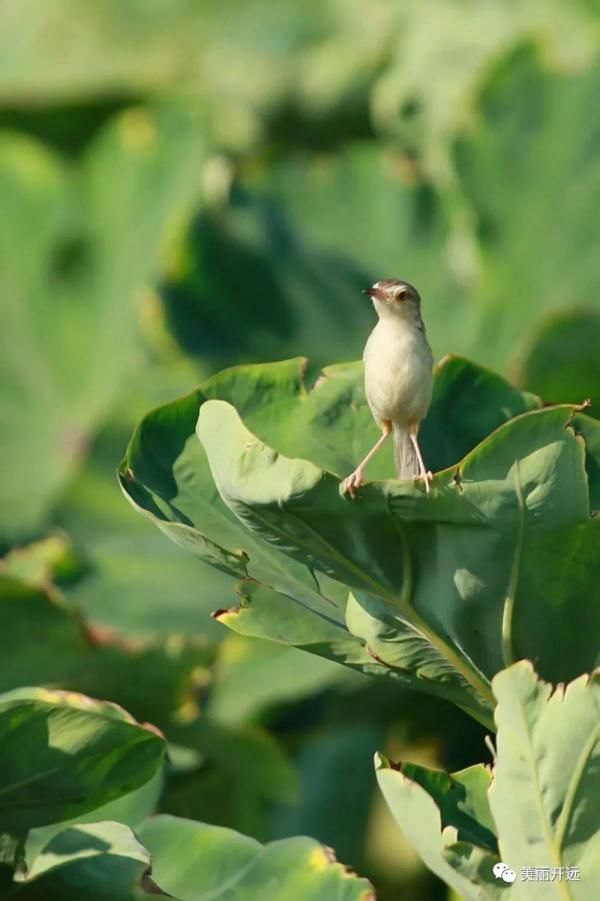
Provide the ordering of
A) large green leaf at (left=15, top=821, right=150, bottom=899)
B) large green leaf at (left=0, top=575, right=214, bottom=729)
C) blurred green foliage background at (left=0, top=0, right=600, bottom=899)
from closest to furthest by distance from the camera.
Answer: large green leaf at (left=15, top=821, right=150, bottom=899)
large green leaf at (left=0, top=575, right=214, bottom=729)
blurred green foliage background at (left=0, top=0, right=600, bottom=899)

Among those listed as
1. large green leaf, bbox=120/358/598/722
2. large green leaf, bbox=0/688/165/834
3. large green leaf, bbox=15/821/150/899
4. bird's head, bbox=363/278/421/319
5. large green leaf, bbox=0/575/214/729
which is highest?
bird's head, bbox=363/278/421/319

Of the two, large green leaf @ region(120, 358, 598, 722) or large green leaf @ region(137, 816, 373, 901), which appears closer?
large green leaf @ region(120, 358, 598, 722)

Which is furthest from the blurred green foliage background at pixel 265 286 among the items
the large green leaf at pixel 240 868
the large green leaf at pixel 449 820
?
the large green leaf at pixel 449 820

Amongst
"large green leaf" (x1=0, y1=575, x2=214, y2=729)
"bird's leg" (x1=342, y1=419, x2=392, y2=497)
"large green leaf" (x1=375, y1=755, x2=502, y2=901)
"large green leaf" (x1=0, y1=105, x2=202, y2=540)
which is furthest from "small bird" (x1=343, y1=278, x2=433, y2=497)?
"large green leaf" (x1=0, y1=105, x2=202, y2=540)

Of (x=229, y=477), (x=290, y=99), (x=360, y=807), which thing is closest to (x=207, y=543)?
(x=229, y=477)

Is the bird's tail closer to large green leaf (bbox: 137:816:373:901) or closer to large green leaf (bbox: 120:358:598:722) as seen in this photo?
large green leaf (bbox: 120:358:598:722)

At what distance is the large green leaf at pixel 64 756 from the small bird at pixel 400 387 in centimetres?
28

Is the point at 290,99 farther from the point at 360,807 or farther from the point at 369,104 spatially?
the point at 360,807

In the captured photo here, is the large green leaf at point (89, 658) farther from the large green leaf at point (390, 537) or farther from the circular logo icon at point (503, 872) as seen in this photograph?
the circular logo icon at point (503, 872)

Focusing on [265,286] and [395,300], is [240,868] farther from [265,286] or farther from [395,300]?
[265,286]

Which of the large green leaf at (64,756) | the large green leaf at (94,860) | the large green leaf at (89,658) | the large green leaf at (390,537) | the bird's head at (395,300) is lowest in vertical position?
the large green leaf at (89,658)

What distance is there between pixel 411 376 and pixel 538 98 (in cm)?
146

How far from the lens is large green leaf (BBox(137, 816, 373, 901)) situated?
138cm

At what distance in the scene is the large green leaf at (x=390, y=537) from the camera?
3.92 feet
